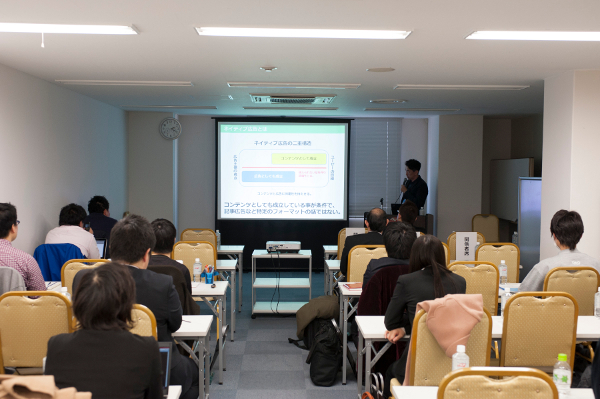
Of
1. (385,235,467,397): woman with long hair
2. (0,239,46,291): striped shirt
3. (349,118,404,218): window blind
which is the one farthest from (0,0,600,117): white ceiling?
(349,118,404,218): window blind

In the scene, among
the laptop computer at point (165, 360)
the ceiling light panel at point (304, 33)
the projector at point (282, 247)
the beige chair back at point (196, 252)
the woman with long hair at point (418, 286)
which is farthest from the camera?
the projector at point (282, 247)

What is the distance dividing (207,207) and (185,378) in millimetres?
6707

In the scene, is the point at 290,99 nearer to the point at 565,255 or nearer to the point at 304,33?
the point at 304,33

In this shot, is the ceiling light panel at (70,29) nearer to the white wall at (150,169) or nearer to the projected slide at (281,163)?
the projected slide at (281,163)

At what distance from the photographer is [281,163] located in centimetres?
853

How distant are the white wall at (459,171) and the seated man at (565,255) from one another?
5.25 metres

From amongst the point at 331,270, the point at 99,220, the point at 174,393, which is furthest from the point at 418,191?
the point at 174,393

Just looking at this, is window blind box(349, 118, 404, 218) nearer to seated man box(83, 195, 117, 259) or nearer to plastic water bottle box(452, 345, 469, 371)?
seated man box(83, 195, 117, 259)

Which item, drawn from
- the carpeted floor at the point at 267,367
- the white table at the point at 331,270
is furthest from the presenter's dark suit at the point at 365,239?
the carpeted floor at the point at 267,367

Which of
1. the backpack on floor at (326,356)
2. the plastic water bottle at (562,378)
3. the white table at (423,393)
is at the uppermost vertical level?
the plastic water bottle at (562,378)

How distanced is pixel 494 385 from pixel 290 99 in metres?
5.30

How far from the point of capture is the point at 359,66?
455 cm

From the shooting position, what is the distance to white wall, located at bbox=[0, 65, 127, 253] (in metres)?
4.73

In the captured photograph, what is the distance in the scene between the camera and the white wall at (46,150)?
4.73 meters
